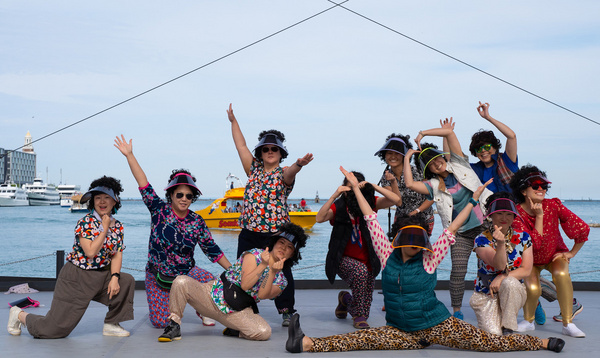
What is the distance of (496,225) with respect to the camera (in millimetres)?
4539

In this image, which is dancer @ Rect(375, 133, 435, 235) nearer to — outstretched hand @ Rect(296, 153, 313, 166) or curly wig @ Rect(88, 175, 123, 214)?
outstretched hand @ Rect(296, 153, 313, 166)

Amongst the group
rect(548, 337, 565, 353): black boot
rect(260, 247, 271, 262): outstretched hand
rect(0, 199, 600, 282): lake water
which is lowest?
rect(0, 199, 600, 282): lake water

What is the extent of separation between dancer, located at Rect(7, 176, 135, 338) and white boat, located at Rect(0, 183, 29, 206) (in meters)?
100

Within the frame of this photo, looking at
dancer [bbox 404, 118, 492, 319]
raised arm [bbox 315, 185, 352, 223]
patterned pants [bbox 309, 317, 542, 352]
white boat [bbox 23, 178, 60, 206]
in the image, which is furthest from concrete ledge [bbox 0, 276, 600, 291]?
white boat [bbox 23, 178, 60, 206]

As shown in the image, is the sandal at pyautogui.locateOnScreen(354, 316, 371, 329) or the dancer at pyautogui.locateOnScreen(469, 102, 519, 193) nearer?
the sandal at pyautogui.locateOnScreen(354, 316, 371, 329)

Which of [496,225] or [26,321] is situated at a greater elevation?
[496,225]

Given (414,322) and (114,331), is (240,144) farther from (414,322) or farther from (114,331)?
(414,322)

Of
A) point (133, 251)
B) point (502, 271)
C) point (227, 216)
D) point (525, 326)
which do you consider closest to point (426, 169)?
point (502, 271)

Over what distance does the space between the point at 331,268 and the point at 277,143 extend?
1.10 metres

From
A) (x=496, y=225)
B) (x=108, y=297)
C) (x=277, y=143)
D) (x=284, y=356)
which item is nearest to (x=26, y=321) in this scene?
(x=108, y=297)

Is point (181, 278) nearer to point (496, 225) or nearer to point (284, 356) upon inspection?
point (284, 356)

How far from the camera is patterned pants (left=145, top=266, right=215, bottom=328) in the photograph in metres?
4.98

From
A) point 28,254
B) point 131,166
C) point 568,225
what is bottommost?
point 28,254

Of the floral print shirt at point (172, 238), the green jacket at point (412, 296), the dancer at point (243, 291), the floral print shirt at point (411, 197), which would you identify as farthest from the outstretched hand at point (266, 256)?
the floral print shirt at point (411, 197)
